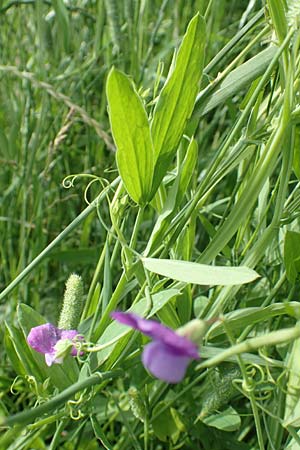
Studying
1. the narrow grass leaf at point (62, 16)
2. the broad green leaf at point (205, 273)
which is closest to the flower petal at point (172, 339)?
the broad green leaf at point (205, 273)

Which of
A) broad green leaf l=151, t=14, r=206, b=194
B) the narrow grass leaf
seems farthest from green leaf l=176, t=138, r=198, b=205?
the narrow grass leaf

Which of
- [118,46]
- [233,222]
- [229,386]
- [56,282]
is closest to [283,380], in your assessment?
[229,386]

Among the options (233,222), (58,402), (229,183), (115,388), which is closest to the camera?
(58,402)

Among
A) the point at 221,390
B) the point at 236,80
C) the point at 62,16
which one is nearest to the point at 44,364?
the point at 221,390

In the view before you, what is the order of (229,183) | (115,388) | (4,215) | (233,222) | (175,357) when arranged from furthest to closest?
(4,215) → (229,183) → (115,388) → (233,222) → (175,357)

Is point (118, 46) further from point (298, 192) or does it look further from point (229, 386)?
point (229, 386)

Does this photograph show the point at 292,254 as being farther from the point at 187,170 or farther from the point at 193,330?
the point at 193,330
